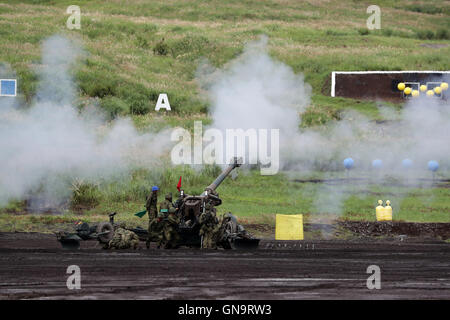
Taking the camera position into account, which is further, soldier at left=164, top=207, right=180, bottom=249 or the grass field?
the grass field

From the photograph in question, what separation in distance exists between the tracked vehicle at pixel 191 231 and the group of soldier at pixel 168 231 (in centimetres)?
14

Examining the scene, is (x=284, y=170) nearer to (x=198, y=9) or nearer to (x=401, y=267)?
(x=401, y=267)

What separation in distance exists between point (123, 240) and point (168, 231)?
1321mm

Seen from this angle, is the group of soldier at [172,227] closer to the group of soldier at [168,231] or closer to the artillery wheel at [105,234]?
the group of soldier at [168,231]

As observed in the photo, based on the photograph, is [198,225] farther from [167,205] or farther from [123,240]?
[123,240]

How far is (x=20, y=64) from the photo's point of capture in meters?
57.5

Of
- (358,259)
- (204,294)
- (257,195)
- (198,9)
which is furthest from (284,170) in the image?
(198,9)

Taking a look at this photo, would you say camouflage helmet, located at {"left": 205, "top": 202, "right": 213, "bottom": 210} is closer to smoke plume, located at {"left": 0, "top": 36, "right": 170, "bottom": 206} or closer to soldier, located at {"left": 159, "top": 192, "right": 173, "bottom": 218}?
soldier, located at {"left": 159, "top": 192, "right": 173, "bottom": 218}

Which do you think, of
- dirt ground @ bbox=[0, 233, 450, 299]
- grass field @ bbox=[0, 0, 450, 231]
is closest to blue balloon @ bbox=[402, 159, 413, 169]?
grass field @ bbox=[0, 0, 450, 231]

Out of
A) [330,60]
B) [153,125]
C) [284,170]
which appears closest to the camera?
[284,170]

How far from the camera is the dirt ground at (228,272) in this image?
52.0 ft

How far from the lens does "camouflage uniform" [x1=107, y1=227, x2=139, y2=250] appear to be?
966 inches

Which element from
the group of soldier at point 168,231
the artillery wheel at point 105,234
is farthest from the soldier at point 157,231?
the artillery wheel at point 105,234

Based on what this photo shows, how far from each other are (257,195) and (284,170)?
4650 millimetres
